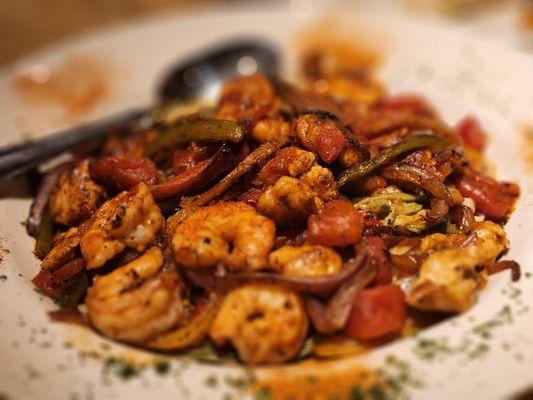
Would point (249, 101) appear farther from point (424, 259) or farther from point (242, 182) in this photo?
point (424, 259)

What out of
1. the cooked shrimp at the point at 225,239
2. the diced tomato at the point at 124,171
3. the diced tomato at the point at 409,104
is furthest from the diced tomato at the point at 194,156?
the diced tomato at the point at 409,104

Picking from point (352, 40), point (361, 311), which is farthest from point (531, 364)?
point (352, 40)

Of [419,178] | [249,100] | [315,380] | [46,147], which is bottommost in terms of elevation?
[315,380]

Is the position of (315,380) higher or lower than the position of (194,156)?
lower

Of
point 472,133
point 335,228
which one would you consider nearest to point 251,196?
point 335,228

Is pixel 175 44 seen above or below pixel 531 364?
above

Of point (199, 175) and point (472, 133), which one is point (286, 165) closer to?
point (199, 175)
